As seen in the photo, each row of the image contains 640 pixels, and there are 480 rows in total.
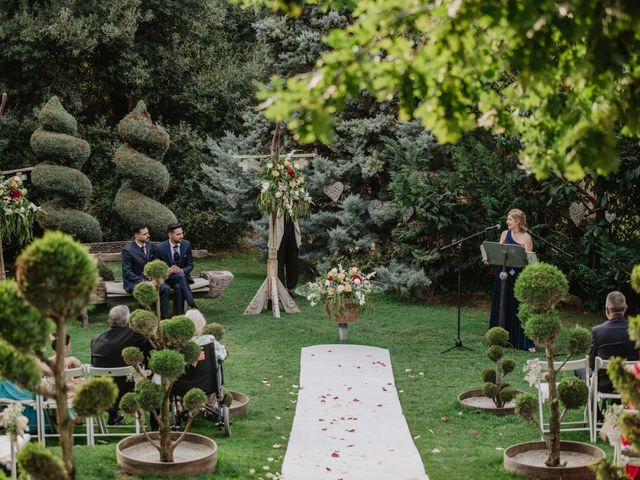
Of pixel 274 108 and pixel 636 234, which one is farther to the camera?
pixel 636 234

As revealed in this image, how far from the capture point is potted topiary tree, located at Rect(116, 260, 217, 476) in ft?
22.0

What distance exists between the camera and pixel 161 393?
6770mm

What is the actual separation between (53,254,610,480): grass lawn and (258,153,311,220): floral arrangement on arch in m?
1.76

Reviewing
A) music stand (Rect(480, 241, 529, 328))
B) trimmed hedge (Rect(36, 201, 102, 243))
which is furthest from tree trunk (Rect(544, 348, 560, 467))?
trimmed hedge (Rect(36, 201, 102, 243))

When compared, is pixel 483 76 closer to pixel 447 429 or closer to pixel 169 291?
pixel 447 429

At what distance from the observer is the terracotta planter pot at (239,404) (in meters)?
9.28

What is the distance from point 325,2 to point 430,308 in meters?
11.2

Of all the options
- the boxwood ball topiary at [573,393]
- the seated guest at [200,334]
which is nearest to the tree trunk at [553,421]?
the boxwood ball topiary at [573,393]

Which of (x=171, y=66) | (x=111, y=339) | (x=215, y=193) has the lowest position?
(x=111, y=339)

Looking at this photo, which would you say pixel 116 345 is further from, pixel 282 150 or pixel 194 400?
pixel 282 150

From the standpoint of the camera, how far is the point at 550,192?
15281 mm

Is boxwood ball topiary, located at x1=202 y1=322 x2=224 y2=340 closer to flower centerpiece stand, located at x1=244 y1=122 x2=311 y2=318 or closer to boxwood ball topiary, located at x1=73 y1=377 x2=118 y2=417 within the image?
boxwood ball topiary, located at x1=73 y1=377 x2=118 y2=417

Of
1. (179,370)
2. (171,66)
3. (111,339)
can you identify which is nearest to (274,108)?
(179,370)

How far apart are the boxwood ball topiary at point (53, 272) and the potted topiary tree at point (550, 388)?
11.6 ft
